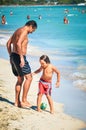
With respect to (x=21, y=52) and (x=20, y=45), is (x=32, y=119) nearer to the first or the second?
(x=21, y=52)

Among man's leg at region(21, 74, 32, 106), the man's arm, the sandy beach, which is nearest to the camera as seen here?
the sandy beach

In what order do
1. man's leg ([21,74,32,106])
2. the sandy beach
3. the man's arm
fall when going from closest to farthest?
1. the sandy beach
2. the man's arm
3. man's leg ([21,74,32,106])

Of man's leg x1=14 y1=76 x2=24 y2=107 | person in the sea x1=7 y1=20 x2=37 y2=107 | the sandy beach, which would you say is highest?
person in the sea x1=7 y1=20 x2=37 y2=107

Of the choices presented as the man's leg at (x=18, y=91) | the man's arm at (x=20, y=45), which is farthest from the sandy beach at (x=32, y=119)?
the man's arm at (x=20, y=45)

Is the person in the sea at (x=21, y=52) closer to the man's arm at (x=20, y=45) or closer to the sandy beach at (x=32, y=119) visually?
the man's arm at (x=20, y=45)

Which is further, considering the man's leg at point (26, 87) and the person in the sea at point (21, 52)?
the man's leg at point (26, 87)

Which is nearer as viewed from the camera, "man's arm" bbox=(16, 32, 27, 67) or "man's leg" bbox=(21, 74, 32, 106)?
"man's arm" bbox=(16, 32, 27, 67)

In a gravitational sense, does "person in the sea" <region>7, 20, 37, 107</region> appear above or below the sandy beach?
above

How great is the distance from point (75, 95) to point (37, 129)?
8.92 feet

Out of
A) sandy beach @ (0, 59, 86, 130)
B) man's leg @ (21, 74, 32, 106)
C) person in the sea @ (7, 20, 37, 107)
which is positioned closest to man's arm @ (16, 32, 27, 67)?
person in the sea @ (7, 20, 37, 107)

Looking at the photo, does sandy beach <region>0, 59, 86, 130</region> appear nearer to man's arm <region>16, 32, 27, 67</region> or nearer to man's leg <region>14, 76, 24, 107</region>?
man's leg <region>14, 76, 24, 107</region>

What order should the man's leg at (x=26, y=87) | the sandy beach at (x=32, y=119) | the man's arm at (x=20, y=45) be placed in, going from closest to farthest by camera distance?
the sandy beach at (x=32, y=119) → the man's arm at (x=20, y=45) → the man's leg at (x=26, y=87)

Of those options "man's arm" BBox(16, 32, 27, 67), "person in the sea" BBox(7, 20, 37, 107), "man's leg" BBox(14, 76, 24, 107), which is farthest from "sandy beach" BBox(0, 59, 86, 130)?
"man's arm" BBox(16, 32, 27, 67)

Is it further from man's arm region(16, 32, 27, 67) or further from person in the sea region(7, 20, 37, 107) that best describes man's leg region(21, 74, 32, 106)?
man's arm region(16, 32, 27, 67)
